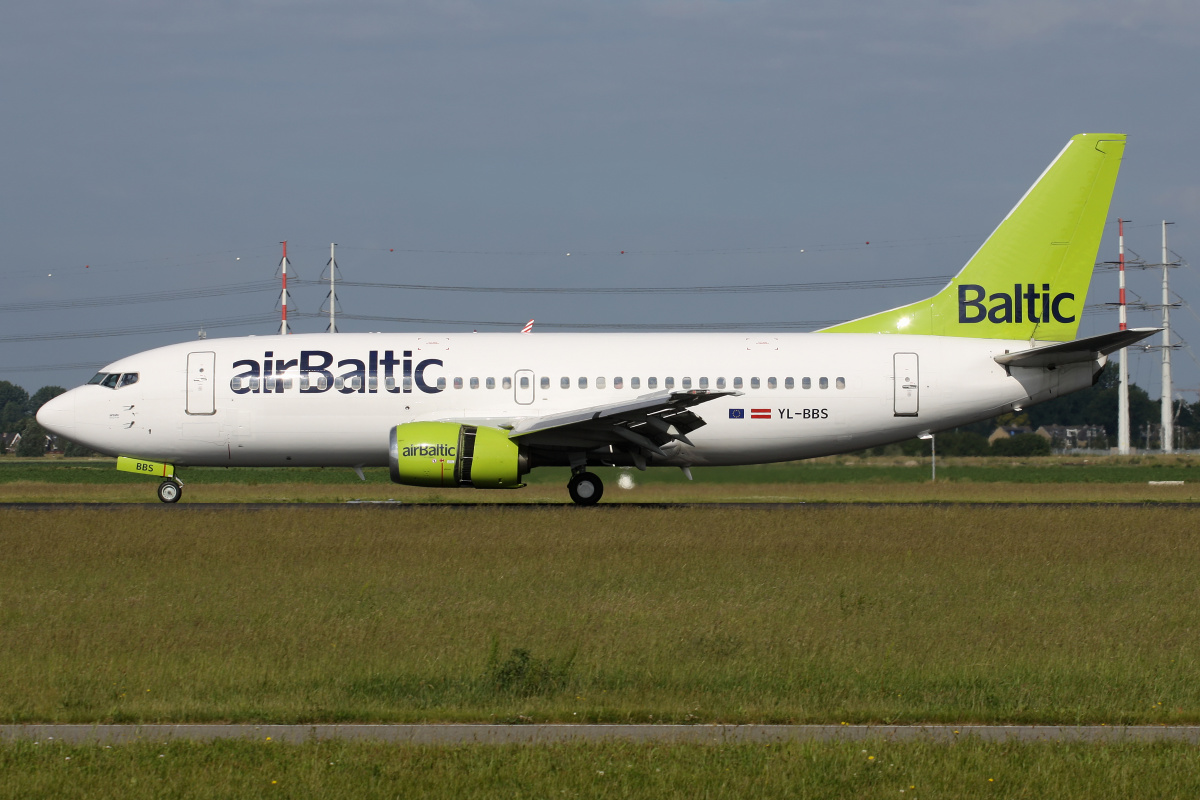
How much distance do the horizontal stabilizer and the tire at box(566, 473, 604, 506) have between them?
394 inches

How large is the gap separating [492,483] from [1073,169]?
634 inches

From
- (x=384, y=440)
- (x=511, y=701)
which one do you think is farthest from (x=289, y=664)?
(x=384, y=440)

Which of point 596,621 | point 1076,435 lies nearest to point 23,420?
point 1076,435

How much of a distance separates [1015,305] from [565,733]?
24070 mm

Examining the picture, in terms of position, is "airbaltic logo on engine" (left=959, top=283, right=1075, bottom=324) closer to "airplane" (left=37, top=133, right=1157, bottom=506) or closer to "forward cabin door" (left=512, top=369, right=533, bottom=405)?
"airplane" (left=37, top=133, right=1157, bottom=506)

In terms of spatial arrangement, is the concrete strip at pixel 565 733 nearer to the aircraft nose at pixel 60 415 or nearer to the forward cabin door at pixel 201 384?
the forward cabin door at pixel 201 384

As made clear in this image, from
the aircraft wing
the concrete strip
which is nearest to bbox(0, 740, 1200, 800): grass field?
the concrete strip

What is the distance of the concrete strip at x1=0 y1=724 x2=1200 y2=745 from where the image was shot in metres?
8.66

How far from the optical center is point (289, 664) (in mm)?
11352

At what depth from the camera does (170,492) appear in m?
30.2

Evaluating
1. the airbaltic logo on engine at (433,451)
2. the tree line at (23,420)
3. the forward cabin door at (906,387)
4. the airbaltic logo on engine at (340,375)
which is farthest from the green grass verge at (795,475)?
the tree line at (23,420)

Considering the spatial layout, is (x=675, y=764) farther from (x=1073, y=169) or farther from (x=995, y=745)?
(x=1073, y=169)

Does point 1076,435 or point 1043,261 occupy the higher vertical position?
point 1043,261

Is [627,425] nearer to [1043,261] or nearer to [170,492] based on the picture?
[1043,261]
